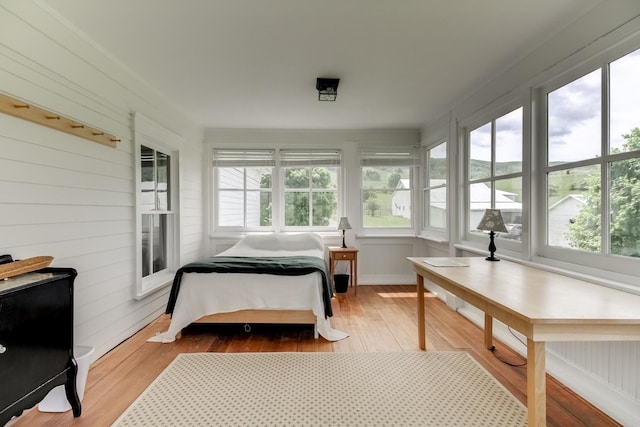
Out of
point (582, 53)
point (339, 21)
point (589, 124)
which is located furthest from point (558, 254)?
point (339, 21)

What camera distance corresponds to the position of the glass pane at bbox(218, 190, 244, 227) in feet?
16.1

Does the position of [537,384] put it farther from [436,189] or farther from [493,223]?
[436,189]

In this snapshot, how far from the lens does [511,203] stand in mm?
2777

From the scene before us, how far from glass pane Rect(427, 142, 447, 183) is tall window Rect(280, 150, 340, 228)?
140cm

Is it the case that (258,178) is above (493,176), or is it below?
above

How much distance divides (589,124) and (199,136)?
4.42 metres

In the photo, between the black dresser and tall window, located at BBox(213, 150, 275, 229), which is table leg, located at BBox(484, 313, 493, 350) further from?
tall window, located at BBox(213, 150, 275, 229)

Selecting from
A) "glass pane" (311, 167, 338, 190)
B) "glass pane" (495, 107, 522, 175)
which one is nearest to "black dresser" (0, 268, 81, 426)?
"glass pane" (495, 107, 522, 175)

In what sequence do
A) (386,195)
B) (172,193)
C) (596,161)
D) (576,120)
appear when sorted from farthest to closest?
(386,195) → (172,193) → (576,120) → (596,161)

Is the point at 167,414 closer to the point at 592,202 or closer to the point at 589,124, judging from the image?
the point at 592,202

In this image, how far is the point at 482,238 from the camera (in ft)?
10.6

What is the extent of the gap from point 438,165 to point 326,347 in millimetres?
2985

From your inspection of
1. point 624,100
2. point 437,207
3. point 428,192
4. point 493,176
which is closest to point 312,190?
point 428,192

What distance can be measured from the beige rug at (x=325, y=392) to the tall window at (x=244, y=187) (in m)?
2.64
